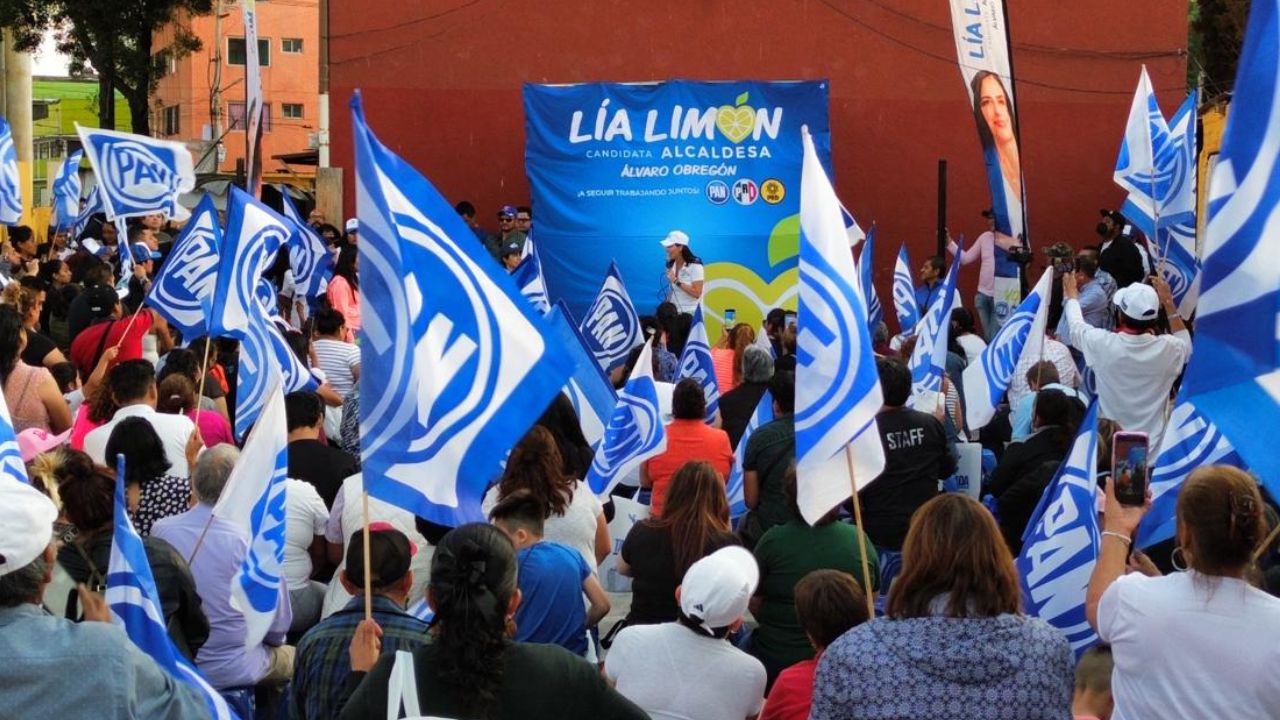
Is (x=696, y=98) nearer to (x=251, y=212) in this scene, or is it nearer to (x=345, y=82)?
(x=345, y=82)

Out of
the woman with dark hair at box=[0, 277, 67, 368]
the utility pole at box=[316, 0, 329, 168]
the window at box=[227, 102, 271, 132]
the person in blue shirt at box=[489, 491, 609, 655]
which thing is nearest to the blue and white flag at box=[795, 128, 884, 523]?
the person in blue shirt at box=[489, 491, 609, 655]

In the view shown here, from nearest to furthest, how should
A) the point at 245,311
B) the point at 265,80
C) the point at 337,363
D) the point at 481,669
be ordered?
1. the point at 481,669
2. the point at 245,311
3. the point at 337,363
4. the point at 265,80

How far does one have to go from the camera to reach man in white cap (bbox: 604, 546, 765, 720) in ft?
17.7

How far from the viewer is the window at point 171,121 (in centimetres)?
7244

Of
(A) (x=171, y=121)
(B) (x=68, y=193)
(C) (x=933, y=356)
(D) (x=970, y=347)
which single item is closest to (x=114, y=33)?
(B) (x=68, y=193)

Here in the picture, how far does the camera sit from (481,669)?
407 centimetres

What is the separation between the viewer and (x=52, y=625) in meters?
3.70

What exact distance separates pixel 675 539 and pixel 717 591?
1.47 m

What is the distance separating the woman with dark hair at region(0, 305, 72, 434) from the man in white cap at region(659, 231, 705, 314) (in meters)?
8.13

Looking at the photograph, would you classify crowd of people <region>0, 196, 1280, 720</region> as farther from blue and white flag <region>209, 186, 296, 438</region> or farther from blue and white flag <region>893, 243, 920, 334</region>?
blue and white flag <region>893, 243, 920, 334</region>

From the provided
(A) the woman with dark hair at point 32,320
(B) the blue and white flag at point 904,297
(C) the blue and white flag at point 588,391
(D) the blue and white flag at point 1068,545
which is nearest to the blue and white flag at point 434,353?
(D) the blue and white flag at point 1068,545

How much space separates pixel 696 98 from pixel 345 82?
461 cm

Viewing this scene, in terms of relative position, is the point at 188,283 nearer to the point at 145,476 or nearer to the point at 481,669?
the point at 145,476

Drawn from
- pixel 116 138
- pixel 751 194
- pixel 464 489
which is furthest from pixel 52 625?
pixel 751 194
